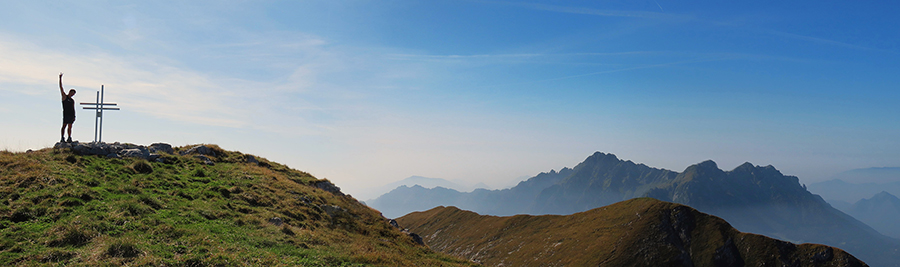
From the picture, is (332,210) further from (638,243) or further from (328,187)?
(638,243)

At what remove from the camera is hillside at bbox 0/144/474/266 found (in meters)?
17.3

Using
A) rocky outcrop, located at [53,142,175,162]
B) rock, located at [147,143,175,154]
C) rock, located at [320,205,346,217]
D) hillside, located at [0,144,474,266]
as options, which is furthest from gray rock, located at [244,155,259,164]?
rock, located at [320,205,346,217]

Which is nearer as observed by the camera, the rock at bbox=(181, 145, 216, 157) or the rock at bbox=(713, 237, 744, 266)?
the rock at bbox=(181, 145, 216, 157)

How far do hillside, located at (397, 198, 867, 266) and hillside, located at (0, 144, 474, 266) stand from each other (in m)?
81.4

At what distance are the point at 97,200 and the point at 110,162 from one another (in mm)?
11191

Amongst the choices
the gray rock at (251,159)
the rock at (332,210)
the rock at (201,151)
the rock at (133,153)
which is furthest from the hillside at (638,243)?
the rock at (133,153)

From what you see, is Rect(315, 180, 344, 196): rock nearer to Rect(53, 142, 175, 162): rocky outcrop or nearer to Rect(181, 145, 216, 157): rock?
Rect(181, 145, 216, 157): rock

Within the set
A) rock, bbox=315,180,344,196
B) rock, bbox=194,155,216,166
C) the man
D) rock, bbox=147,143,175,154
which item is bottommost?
rock, bbox=315,180,344,196

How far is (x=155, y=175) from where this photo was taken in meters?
31.6

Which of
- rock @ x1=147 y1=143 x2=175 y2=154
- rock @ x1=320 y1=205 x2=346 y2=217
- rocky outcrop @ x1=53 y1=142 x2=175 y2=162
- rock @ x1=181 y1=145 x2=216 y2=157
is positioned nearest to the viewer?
rocky outcrop @ x1=53 y1=142 x2=175 y2=162

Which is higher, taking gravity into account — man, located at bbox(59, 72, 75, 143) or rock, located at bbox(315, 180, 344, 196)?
man, located at bbox(59, 72, 75, 143)

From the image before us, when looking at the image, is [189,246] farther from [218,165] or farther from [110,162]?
[218,165]

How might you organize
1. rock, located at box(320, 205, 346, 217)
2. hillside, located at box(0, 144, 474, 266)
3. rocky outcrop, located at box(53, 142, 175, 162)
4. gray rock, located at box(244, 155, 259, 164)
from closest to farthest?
1. hillside, located at box(0, 144, 474, 266)
2. rocky outcrop, located at box(53, 142, 175, 162)
3. rock, located at box(320, 205, 346, 217)
4. gray rock, located at box(244, 155, 259, 164)

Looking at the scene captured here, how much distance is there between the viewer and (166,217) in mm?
23094
